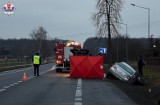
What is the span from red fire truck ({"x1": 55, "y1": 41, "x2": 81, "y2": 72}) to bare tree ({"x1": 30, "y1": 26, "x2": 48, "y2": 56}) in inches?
4106

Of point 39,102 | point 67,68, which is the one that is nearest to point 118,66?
point 67,68

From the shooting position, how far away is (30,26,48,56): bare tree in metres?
156

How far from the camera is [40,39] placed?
528 feet

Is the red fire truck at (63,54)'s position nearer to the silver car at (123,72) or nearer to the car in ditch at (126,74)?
the car in ditch at (126,74)

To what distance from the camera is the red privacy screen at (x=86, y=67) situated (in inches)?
1412

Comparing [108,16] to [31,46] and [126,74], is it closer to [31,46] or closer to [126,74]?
[126,74]

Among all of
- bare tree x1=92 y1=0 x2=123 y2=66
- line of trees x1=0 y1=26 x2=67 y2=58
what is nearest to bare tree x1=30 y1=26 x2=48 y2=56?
line of trees x1=0 y1=26 x2=67 y2=58

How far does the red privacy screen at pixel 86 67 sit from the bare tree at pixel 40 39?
117047 millimetres

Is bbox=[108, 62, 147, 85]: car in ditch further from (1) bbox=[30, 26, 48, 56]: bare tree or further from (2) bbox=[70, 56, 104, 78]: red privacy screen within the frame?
(1) bbox=[30, 26, 48, 56]: bare tree

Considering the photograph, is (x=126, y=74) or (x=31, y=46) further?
(x=31, y=46)

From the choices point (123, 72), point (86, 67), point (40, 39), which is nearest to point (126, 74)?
point (123, 72)

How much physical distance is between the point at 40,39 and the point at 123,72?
423ft

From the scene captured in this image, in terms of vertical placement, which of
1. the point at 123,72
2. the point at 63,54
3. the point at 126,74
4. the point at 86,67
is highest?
the point at 63,54

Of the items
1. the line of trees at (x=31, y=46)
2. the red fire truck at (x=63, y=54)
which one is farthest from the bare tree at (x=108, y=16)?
the line of trees at (x=31, y=46)
